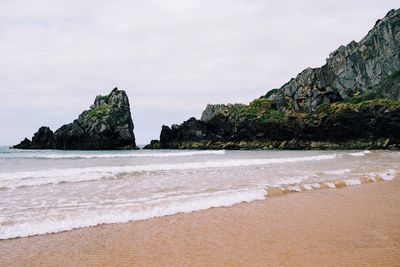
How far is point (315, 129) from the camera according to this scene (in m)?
65.5

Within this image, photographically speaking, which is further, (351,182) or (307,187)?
(351,182)

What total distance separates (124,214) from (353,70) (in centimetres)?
10431

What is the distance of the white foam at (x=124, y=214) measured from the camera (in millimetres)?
7035

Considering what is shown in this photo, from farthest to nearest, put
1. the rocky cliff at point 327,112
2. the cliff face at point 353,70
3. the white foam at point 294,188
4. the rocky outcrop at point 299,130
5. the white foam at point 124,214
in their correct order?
the cliff face at point 353,70 → the rocky cliff at point 327,112 → the rocky outcrop at point 299,130 → the white foam at point 294,188 → the white foam at point 124,214

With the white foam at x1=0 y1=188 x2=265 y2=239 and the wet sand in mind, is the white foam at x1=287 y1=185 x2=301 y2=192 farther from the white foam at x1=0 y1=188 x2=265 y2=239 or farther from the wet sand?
the wet sand

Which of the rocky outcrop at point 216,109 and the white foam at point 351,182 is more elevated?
the rocky outcrop at point 216,109

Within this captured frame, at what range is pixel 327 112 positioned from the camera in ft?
218

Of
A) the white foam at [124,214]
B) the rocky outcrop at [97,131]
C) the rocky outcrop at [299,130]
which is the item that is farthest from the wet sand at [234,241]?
the rocky outcrop at [97,131]

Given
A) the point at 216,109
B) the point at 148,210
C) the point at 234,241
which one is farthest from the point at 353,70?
the point at 234,241

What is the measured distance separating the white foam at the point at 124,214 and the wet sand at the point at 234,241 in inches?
15.5

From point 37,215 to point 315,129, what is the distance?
206 feet

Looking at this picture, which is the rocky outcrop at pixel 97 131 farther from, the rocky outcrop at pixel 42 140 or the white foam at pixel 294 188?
the white foam at pixel 294 188

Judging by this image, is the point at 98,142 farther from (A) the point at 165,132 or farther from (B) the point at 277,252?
(B) the point at 277,252

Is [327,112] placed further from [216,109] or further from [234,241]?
[234,241]
